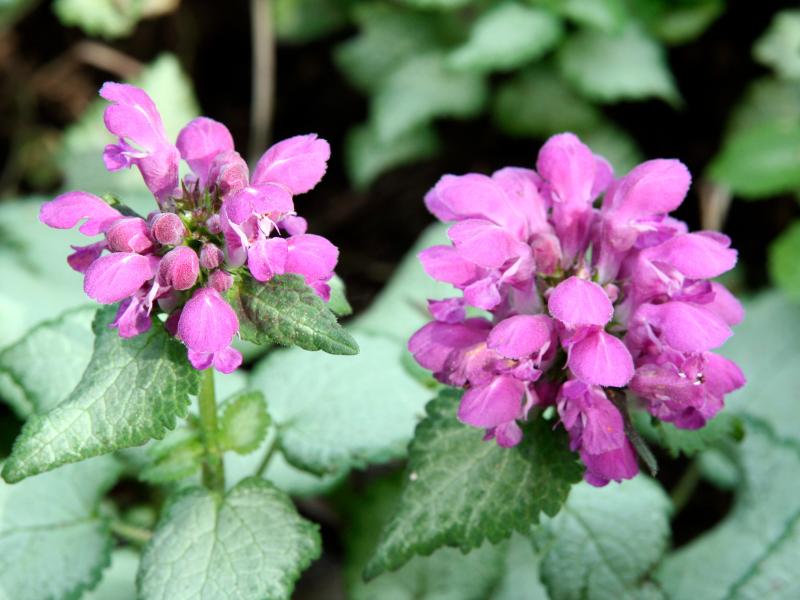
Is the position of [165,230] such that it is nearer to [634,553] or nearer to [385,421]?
[385,421]

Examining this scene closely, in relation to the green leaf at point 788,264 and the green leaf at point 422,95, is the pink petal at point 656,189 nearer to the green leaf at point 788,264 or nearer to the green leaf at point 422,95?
the green leaf at point 788,264

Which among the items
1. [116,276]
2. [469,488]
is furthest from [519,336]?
[116,276]

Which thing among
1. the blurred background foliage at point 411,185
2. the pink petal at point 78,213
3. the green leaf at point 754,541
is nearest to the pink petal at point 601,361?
the blurred background foliage at point 411,185

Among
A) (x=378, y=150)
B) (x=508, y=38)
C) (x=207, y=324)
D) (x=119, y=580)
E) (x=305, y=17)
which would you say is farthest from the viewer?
(x=305, y=17)

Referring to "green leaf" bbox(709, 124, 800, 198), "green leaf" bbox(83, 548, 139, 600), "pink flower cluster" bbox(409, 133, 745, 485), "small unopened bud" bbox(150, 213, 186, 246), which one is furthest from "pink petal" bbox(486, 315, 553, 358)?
"green leaf" bbox(709, 124, 800, 198)

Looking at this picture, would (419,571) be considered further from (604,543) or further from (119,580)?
(119,580)
